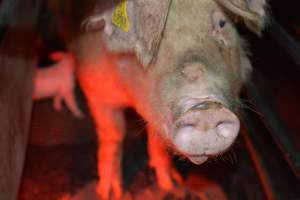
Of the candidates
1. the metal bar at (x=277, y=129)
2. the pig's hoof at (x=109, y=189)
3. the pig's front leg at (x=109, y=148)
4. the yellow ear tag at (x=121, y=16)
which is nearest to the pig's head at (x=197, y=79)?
the yellow ear tag at (x=121, y=16)

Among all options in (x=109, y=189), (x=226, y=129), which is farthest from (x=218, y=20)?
(x=109, y=189)

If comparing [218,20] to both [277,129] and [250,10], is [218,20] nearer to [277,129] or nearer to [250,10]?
[250,10]

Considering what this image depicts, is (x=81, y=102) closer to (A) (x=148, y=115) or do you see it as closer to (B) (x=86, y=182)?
(B) (x=86, y=182)

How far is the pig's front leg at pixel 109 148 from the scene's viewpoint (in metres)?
2.64

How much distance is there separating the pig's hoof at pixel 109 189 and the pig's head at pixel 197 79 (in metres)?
1.04

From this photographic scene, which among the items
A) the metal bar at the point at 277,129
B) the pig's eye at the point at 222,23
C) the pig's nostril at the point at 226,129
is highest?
the pig's eye at the point at 222,23

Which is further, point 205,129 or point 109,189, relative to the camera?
point 109,189

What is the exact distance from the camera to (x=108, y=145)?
2752 mm

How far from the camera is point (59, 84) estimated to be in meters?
3.49

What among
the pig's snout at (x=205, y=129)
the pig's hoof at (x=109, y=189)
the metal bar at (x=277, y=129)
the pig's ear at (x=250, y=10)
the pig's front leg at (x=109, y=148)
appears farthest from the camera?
the pig's hoof at (x=109, y=189)

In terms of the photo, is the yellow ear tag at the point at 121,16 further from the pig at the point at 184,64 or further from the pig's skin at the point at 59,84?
the pig's skin at the point at 59,84

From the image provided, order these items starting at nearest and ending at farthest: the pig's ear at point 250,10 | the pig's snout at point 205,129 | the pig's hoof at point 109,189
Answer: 1. the pig's snout at point 205,129
2. the pig's ear at point 250,10
3. the pig's hoof at point 109,189

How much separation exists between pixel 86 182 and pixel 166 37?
1.49m

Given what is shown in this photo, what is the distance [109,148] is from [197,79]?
1.32 m
